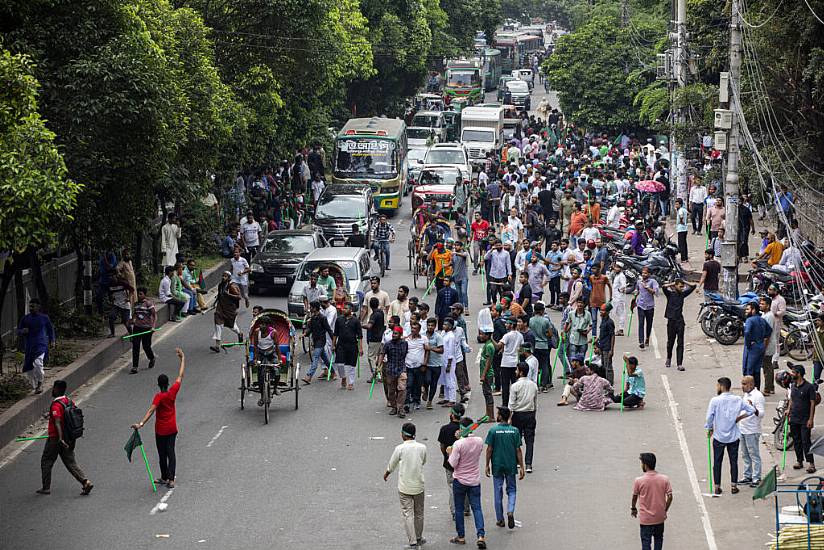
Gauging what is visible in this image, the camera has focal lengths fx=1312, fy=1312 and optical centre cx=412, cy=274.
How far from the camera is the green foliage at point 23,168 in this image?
16.4m

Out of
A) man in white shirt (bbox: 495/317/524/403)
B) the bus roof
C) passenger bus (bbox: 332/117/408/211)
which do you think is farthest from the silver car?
the bus roof

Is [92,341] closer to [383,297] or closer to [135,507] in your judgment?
[383,297]

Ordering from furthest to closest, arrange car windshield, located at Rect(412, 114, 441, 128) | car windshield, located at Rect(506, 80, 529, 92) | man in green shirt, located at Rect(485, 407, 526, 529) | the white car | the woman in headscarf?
1. car windshield, located at Rect(506, 80, 529, 92)
2. car windshield, located at Rect(412, 114, 441, 128)
3. the white car
4. the woman in headscarf
5. man in green shirt, located at Rect(485, 407, 526, 529)

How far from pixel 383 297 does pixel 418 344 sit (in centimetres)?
324

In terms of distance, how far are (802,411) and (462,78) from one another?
59985 millimetres

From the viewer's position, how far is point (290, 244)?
3016 centimetres

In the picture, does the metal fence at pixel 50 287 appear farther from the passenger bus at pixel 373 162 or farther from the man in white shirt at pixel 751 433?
the passenger bus at pixel 373 162

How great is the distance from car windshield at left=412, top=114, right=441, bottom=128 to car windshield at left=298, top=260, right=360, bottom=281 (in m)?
33.7

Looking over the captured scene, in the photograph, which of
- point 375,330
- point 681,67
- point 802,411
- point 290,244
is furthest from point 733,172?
point 681,67

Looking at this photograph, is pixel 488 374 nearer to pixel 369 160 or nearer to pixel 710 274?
pixel 710 274

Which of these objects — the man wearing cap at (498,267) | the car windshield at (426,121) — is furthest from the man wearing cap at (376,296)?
the car windshield at (426,121)

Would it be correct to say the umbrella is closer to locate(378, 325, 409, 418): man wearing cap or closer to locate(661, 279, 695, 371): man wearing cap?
locate(661, 279, 695, 371): man wearing cap

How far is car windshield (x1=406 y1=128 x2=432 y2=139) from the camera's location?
56.7 metres

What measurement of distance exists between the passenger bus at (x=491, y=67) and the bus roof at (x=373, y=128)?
1829 inches
